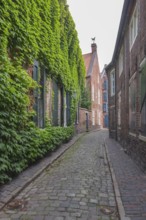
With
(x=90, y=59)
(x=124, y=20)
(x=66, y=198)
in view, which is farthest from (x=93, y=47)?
(x=66, y=198)

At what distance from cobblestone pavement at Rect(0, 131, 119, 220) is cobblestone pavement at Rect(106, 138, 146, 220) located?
0.24 m

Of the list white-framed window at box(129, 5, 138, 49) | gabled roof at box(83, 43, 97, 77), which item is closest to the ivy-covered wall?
white-framed window at box(129, 5, 138, 49)

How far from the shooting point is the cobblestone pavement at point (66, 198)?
12.5ft

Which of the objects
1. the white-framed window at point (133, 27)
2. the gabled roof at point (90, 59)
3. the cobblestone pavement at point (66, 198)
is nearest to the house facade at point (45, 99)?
the cobblestone pavement at point (66, 198)

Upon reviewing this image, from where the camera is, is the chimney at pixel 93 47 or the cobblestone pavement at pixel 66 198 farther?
the chimney at pixel 93 47

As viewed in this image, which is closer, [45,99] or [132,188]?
[132,188]

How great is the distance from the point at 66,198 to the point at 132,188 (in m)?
1.64

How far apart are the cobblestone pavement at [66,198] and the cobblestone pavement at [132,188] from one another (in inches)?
9.3

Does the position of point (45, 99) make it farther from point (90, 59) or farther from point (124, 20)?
point (90, 59)

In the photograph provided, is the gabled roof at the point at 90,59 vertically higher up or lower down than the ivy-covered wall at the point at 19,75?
higher up

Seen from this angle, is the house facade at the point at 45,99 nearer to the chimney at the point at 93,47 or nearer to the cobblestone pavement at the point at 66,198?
the cobblestone pavement at the point at 66,198

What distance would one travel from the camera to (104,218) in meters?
3.73

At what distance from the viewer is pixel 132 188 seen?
533cm

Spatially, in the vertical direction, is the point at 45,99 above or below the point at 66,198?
above
